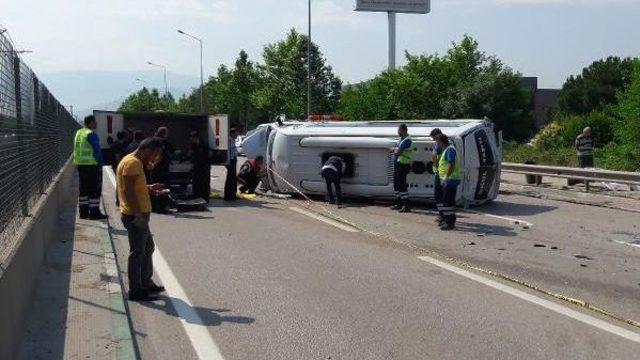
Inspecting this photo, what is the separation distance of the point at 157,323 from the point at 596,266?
17.5ft

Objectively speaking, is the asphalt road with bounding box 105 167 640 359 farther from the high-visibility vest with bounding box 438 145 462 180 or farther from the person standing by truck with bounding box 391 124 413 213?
the person standing by truck with bounding box 391 124 413 213

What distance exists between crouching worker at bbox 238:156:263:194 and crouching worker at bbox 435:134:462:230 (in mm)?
6670

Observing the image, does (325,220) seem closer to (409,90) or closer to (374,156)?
(374,156)

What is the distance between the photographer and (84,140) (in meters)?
11.7

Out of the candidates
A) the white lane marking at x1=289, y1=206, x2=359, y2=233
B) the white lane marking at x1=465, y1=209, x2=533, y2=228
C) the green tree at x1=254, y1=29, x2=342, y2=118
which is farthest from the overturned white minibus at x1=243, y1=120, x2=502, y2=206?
the green tree at x1=254, y1=29, x2=342, y2=118

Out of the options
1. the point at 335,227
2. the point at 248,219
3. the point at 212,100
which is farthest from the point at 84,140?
the point at 212,100

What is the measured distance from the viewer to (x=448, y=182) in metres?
11.3

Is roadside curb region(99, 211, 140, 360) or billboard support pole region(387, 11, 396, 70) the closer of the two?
roadside curb region(99, 211, 140, 360)

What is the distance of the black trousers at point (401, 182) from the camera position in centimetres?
1330

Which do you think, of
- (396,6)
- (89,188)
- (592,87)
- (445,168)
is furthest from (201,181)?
(592,87)

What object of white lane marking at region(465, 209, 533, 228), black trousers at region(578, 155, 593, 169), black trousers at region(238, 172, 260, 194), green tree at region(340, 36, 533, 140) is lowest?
white lane marking at region(465, 209, 533, 228)

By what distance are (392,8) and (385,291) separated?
47.4 meters

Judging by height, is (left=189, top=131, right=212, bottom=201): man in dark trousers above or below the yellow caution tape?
above

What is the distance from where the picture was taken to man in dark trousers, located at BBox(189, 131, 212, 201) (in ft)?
48.9
